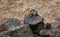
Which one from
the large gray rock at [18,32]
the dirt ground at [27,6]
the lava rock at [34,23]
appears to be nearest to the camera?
the large gray rock at [18,32]

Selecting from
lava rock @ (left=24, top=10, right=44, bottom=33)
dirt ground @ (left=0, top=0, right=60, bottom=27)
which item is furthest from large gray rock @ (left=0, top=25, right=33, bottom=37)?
dirt ground @ (left=0, top=0, right=60, bottom=27)

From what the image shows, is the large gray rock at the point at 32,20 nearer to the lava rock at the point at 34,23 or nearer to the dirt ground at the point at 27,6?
the lava rock at the point at 34,23

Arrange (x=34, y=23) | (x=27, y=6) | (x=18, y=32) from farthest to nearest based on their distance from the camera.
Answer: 1. (x=27, y=6)
2. (x=34, y=23)
3. (x=18, y=32)

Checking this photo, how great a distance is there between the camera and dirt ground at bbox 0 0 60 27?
154 inches

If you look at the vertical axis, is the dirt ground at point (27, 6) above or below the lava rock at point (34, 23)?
below

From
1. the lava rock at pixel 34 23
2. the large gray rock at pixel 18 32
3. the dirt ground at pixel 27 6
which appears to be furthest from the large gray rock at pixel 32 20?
the dirt ground at pixel 27 6

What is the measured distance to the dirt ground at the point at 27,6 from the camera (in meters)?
3.90

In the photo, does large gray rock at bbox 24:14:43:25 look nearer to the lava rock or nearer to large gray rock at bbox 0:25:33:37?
the lava rock

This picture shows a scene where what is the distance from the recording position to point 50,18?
3787mm

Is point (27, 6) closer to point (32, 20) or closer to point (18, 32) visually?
point (32, 20)

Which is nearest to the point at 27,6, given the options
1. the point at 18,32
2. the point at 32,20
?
the point at 32,20

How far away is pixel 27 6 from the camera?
14.3 ft

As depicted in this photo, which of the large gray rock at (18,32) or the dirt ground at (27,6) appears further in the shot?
the dirt ground at (27,6)

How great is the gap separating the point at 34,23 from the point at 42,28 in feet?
0.50
